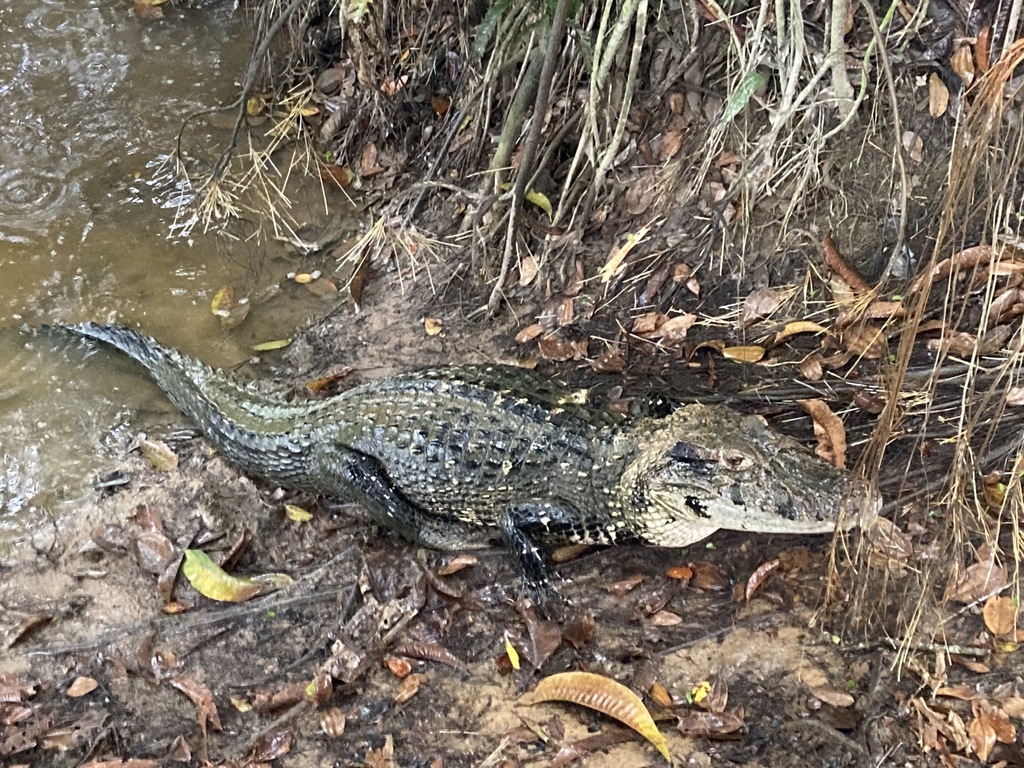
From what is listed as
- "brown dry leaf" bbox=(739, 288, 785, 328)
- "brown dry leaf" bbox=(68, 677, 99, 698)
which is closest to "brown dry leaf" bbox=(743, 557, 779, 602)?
"brown dry leaf" bbox=(739, 288, 785, 328)

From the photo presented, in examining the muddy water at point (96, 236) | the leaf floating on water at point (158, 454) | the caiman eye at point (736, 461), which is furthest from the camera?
the muddy water at point (96, 236)

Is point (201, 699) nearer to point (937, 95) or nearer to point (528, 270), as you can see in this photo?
point (528, 270)

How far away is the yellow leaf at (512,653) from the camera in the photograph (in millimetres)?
2822

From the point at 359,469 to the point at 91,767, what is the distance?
1.36 meters

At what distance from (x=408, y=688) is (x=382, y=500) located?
2.51 ft

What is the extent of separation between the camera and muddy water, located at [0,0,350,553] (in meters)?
3.78

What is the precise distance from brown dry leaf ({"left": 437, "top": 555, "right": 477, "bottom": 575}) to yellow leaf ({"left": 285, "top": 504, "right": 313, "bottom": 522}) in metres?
0.69

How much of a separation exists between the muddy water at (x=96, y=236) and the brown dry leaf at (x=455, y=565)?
5.50 ft

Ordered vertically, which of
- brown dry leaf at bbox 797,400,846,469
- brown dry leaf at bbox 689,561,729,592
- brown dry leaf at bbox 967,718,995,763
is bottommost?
brown dry leaf at bbox 689,561,729,592

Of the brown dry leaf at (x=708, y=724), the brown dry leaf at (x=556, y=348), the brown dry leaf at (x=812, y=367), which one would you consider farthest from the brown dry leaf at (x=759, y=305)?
the brown dry leaf at (x=708, y=724)

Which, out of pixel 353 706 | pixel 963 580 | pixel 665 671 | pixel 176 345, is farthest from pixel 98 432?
pixel 963 580

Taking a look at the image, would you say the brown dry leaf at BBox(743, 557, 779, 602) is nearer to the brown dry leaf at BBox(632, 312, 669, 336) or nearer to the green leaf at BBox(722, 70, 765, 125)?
the brown dry leaf at BBox(632, 312, 669, 336)

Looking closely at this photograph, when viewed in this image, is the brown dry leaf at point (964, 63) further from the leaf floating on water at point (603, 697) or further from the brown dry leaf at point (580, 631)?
the leaf floating on water at point (603, 697)

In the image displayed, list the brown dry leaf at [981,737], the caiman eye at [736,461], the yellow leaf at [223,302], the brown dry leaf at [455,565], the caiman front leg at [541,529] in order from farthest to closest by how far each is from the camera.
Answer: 1. the yellow leaf at [223,302]
2. the brown dry leaf at [455,565]
3. the caiman front leg at [541,529]
4. the caiman eye at [736,461]
5. the brown dry leaf at [981,737]
